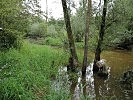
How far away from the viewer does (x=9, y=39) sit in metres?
16.1

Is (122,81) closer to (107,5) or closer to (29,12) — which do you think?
(107,5)

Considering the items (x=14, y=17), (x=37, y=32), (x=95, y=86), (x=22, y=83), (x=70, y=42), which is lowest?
(x=95, y=86)

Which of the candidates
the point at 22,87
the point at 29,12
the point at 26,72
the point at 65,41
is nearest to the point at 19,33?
the point at 29,12

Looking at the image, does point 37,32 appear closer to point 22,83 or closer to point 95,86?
point 95,86

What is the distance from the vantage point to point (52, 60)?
632 inches

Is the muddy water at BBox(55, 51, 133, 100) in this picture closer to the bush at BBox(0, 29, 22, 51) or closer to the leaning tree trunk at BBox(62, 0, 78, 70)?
the leaning tree trunk at BBox(62, 0, 78, 70)

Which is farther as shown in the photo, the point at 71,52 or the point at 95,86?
the point at 71,52

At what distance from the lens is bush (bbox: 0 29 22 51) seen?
50.4 feet

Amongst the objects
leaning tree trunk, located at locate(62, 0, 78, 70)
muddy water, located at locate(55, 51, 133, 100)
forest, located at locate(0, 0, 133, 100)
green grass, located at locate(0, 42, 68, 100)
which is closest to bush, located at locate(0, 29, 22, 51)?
forest, located at locate(0, 0, 133, 100)

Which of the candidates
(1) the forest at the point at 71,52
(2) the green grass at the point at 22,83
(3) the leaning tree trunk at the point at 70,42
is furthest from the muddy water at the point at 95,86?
(2) the green grass at the point at 22,83

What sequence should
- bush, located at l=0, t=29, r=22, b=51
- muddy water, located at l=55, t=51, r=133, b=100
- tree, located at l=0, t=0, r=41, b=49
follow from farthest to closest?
1. bush, located at l=0, t=29, r=22, b=51
2. tree, located at l=0, t=0, r=41, b=49
3. muddy water, located at l=55, t=51, r=133, b=100

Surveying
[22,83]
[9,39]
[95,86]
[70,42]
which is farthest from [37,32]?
[22,83]

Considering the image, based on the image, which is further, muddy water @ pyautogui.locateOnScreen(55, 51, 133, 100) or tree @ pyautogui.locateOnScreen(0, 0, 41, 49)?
tree @ pyautogui.locateOnScreen(0, 0, 41, 49)

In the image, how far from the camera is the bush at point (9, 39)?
15367mm
